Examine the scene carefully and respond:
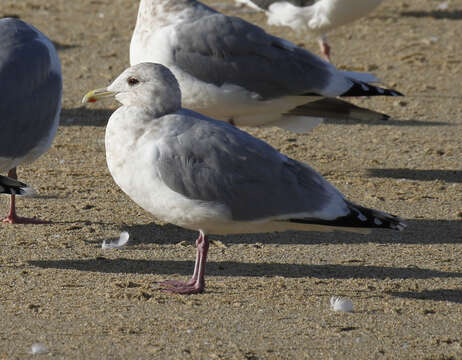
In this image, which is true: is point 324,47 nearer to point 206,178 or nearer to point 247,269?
point 247,269

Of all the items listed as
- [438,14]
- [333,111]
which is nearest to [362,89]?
[333,111]

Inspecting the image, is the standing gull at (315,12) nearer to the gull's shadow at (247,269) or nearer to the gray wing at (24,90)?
the gray wing at (24,90)

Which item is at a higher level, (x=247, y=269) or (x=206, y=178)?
(x=206, y=178)

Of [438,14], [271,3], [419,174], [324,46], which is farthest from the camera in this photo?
[438,14]

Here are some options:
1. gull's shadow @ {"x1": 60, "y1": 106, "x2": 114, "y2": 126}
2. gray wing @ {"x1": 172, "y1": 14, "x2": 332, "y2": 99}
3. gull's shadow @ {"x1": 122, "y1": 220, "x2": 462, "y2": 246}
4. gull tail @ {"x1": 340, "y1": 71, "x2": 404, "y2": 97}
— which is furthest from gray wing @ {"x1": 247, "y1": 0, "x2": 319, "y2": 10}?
gull's shadow @ {"x1": 122, "y1": 220, "x2": 462, "y2": 246}

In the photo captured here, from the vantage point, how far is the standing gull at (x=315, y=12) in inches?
331

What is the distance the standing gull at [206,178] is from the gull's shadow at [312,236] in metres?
0.84

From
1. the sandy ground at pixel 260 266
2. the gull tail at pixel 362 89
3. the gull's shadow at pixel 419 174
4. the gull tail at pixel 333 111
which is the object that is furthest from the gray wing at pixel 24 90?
the gull's shadow at pixel 419 174

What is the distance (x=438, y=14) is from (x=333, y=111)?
5430 mm

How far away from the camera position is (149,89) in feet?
14.5

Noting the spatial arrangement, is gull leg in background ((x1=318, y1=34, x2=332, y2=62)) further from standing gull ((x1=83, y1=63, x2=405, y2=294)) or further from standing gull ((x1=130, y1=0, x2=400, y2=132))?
standing gull ((x1=83, y1=63, x2=405, y2=294))

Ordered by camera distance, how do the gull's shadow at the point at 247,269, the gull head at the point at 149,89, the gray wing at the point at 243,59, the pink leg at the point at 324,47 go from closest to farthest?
the gull head at the point at 149,89
the gull's shadow at the point at 247,269
the gray wing at the point at 243,59
the pink leg at the point at 324,47

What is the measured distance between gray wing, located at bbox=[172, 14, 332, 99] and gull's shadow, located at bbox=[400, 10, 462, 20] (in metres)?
5.35

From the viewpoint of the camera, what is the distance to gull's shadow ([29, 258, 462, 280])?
4754 millimetres
